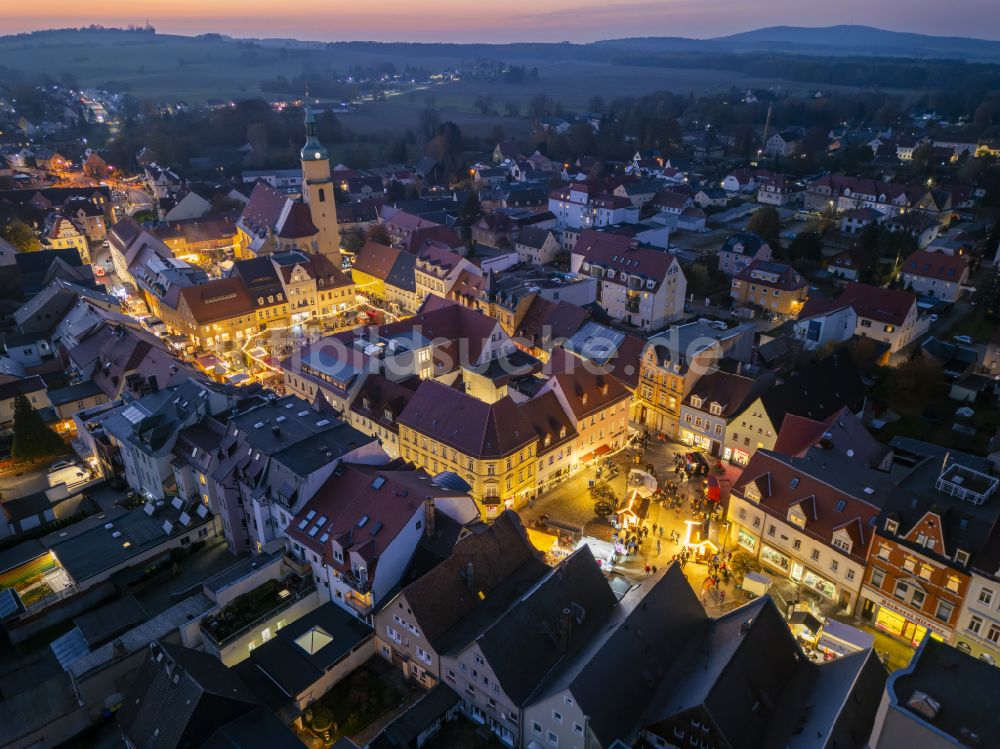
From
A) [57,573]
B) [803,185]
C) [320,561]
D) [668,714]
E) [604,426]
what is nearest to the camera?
[668,714]

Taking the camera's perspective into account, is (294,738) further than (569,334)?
No

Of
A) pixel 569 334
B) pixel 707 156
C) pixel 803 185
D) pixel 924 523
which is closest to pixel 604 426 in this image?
pixel 569 334

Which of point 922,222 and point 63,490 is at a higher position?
point 922,222

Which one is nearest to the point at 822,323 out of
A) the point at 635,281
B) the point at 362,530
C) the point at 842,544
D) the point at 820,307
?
the point at 820,307

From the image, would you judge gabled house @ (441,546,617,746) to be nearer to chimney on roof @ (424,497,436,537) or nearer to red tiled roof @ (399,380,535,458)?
chimney on roof @ (424,497,436,537)

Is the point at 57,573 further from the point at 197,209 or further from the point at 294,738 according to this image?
the point at 197,209

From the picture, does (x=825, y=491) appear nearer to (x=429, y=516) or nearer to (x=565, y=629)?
(x=565, y=629)
